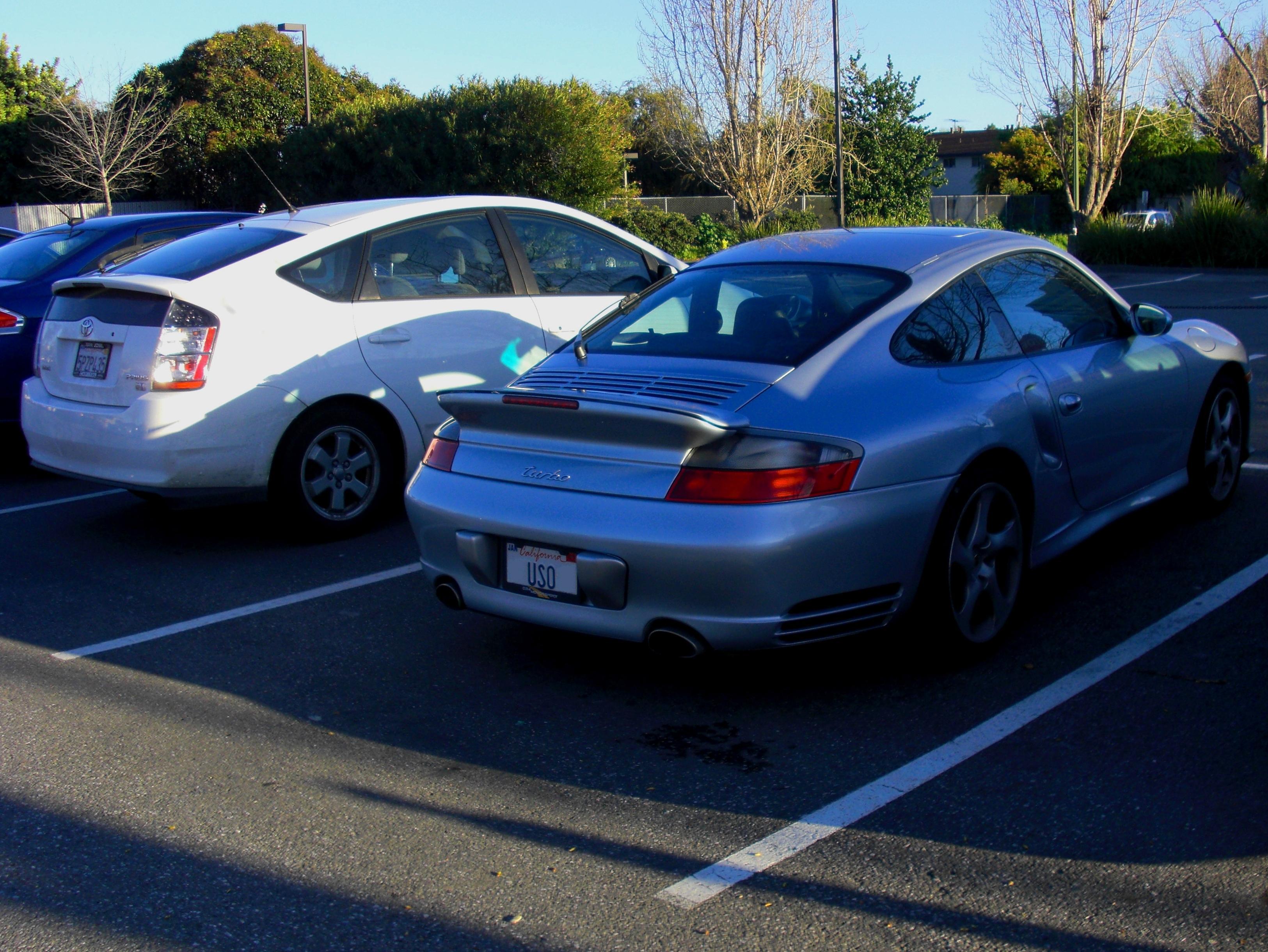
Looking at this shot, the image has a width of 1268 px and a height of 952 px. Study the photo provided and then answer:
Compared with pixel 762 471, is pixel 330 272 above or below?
above

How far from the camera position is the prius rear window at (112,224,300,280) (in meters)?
6.12

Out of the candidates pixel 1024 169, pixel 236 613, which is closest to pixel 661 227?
pixel 236 613

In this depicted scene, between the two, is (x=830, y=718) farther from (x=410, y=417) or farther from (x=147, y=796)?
(x=410, y=417)

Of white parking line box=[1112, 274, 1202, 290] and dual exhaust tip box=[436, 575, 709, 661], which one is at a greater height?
white parking line box=[1112, 274, 1202, 290]

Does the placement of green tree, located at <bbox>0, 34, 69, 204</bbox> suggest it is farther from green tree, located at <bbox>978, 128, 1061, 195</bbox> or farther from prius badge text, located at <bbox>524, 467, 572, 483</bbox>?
prius badge text, located at <bbox>524, 467, 572, 483</bbox>

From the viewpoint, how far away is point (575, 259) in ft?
23.5

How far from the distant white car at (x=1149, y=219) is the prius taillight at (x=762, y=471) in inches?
1055

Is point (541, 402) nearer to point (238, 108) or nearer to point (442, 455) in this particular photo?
point (442, 455)

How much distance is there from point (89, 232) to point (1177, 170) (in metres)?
56.8

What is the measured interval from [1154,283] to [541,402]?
22.1 m

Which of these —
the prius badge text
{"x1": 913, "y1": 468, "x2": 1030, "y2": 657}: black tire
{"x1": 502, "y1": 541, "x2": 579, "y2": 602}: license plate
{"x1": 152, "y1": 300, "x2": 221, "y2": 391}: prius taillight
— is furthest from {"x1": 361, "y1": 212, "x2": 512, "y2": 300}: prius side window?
{"x1": 913, "y1": 468, "x2": 1030, "y2": 657}: black tire

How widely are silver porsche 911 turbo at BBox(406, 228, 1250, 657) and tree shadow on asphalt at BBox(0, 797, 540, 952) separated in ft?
4.27

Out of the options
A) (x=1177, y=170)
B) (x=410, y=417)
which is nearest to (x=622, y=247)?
(x=410, y=417)

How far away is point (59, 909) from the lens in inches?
114
